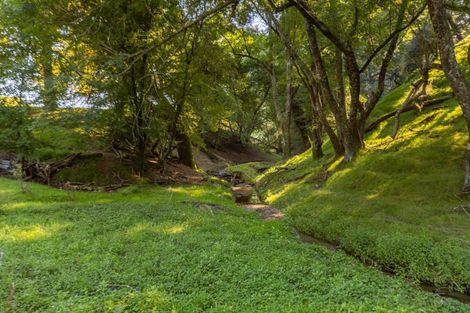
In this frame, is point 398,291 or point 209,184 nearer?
point 398,291

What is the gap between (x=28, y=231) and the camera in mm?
9258

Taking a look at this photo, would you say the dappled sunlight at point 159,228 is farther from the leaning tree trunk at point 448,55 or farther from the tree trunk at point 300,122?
the tree trunk at point 300,122

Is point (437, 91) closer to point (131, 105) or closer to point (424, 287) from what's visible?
point (424, 287)

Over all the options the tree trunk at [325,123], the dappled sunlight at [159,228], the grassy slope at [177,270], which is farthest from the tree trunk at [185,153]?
the dappled sunlight at [159,228]

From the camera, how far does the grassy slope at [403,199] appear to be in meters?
8.10

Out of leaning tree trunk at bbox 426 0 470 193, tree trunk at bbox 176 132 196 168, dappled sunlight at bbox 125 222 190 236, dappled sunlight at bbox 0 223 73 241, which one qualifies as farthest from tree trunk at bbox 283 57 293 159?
dappled sunlight at bbox 0 223 73 241

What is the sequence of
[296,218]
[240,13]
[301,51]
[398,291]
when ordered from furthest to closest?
1. [301,51]
2. [240,13]
3. [296,218]
4. [398,291]

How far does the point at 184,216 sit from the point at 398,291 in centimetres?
668

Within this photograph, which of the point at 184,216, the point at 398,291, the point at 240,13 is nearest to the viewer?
the point at 398,291

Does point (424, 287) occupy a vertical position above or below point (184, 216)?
below

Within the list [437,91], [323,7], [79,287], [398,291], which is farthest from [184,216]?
[437,91]

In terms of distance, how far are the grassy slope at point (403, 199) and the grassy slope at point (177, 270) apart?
111 cm

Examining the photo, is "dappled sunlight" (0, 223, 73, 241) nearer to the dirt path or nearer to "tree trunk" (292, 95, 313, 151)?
the dirt path

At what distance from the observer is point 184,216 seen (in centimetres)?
1128
